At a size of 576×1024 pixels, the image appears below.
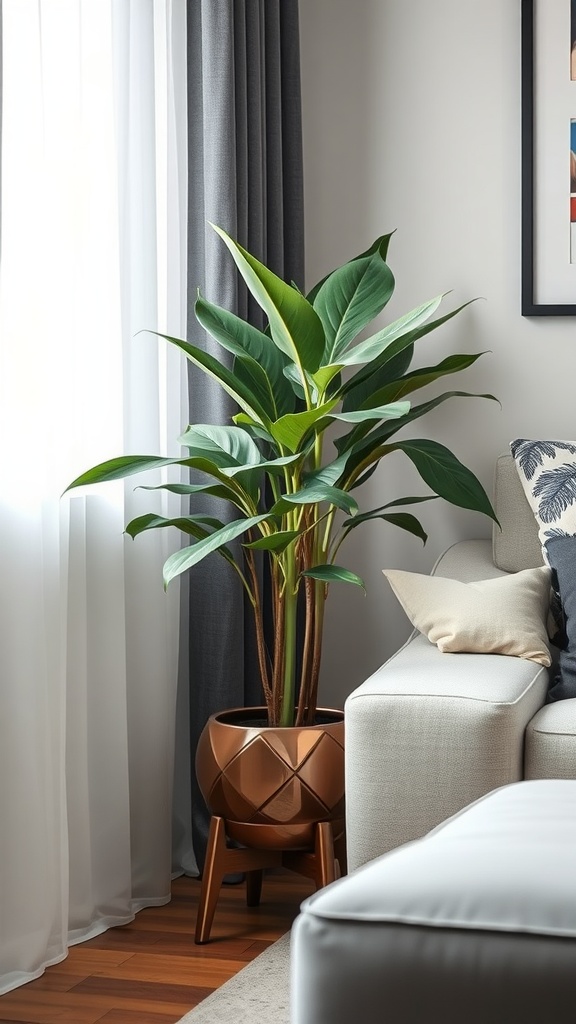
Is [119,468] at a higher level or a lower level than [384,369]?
lower

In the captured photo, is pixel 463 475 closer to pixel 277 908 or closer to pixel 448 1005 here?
pixel 277 908

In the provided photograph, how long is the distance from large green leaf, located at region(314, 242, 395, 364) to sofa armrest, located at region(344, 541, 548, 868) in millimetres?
658

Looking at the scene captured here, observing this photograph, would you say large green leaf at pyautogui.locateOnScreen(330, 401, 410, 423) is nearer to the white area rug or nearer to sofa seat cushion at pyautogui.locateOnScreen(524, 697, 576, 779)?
sofa seat cushion at pyautogui.locateOnScreen(524, 697, 576, 779)

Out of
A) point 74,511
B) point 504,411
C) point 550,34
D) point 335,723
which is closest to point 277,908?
point 335,723

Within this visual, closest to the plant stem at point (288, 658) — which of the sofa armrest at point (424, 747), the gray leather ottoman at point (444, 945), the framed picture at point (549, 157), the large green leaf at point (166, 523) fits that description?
the large green leaf at point (166, 523)

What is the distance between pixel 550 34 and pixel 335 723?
5.75ft

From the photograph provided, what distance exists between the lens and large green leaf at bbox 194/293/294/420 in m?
2.30

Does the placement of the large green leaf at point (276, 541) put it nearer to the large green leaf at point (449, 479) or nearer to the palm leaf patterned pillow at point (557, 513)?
the large green leaf at point (449, 479)

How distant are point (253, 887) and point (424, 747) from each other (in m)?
0.72

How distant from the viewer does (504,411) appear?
9.70 feet

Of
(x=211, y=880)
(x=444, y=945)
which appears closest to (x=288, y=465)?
(x=211, y=880)

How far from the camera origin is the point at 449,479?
2.39 metres

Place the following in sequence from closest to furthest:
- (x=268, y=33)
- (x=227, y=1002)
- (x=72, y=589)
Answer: (x=227, y=1002) < (x=72, y=589) < (x=268, y=33)

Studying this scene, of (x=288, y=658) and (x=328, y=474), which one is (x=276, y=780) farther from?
(x=328, y=474)
